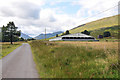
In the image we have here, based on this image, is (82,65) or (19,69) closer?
(82,65)

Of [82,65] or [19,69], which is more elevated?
[82,65]

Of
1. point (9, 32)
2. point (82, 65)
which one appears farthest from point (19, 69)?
point (9, 32)

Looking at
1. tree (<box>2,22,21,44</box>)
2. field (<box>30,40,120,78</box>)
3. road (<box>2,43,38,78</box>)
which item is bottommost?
road (<box>2,43,38,78</box>)

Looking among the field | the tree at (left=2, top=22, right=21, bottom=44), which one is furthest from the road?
the tree at (left=2, top=22, right=21, bottom=44)

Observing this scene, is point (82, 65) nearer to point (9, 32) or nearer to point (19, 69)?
point (19, 69)

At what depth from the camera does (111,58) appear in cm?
618

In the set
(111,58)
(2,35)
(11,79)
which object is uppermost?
(2,35)

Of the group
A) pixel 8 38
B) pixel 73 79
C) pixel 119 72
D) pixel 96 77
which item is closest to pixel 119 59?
pixel 119 72

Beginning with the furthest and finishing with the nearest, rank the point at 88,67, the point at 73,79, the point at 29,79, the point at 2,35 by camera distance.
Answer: the point at 2,35 → the point at 88,67 → the point at 29,79 → the point at 73,79

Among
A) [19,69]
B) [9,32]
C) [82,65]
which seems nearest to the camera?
[82,65]

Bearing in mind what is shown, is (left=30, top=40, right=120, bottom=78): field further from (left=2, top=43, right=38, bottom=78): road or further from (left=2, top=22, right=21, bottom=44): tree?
(left=2, top=22, right=21, bottom=44): tree

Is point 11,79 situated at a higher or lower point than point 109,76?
lower

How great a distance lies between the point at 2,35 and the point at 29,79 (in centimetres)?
5518

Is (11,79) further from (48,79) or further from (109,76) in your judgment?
(109,76)
